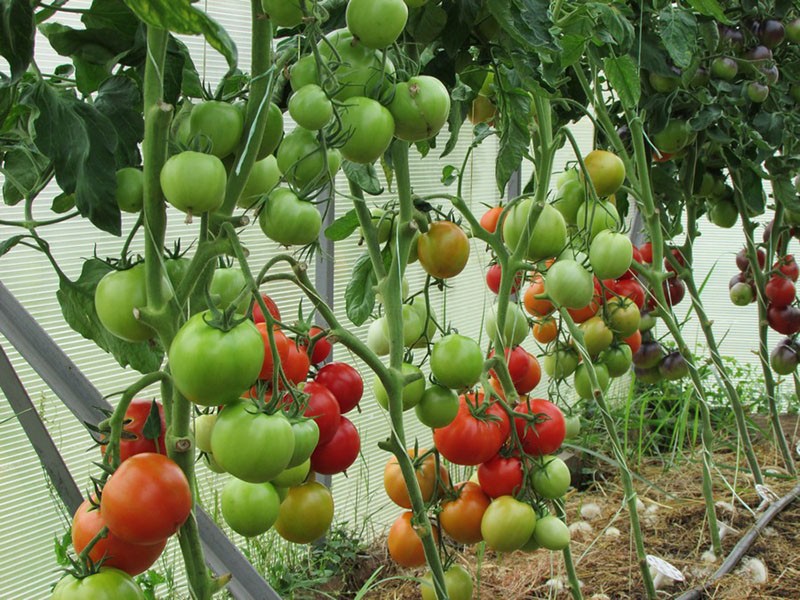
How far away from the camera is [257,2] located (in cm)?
54

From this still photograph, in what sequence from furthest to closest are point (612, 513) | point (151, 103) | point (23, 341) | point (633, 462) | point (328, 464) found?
point (633, 462)
point (612, 513)
point (23, 341)
point (328, 464)
point (151, 103)

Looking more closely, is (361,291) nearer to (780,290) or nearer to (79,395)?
(79,395)

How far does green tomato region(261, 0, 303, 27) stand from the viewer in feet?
1.70

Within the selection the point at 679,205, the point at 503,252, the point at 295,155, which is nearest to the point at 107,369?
the point at 503,252

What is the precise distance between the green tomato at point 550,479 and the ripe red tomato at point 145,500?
1.70ft

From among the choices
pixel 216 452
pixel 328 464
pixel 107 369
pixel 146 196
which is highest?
pixel 146 196

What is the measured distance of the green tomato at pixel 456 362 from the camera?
828mm

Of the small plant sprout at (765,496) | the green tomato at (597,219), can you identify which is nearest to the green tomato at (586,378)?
the green tomato at (597,219)

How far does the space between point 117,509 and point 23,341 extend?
0.52 metres

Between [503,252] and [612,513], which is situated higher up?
[503,252]

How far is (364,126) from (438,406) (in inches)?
14.0

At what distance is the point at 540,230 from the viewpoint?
0.98 m

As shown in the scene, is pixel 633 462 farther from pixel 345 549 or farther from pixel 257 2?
pixel 257 2

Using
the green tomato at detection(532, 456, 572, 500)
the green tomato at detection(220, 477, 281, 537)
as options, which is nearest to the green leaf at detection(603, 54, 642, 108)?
the green tomato at detection(532, 456, 572, 500)
